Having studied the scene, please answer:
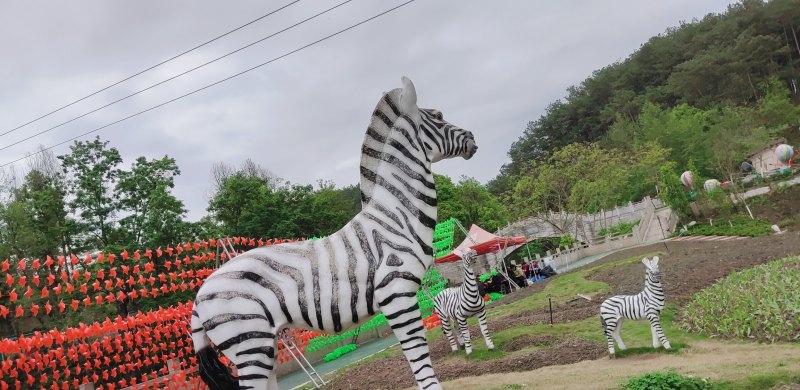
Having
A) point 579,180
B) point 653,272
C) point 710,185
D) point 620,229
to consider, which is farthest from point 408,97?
point 620,229

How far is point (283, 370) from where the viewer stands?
16828mm

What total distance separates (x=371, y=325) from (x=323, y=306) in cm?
1351

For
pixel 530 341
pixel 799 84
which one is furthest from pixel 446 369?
pixel 799 84

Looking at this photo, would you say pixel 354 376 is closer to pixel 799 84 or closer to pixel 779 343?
pixel 779 343

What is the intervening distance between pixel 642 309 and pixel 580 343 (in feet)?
4.91

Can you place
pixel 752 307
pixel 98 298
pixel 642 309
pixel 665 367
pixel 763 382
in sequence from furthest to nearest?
pixel 752 307 < pixel 98 298 < pixel 642 309 < pixel 665 367 < pixel 763 382

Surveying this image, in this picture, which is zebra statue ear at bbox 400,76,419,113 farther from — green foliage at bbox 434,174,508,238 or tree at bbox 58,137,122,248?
green foliage at bbox 434,174,508,238

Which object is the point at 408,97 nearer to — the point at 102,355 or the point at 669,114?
the point at 102,355

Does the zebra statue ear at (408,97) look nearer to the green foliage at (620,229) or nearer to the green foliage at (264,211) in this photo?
the green foliage at (264,211)

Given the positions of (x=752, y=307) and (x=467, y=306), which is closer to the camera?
(x=752, y=307)

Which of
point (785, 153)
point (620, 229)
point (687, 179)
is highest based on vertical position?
point (687, 179)

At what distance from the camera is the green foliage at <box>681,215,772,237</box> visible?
78.0 ft

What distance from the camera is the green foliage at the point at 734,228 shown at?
936 inches

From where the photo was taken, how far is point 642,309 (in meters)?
8.33
